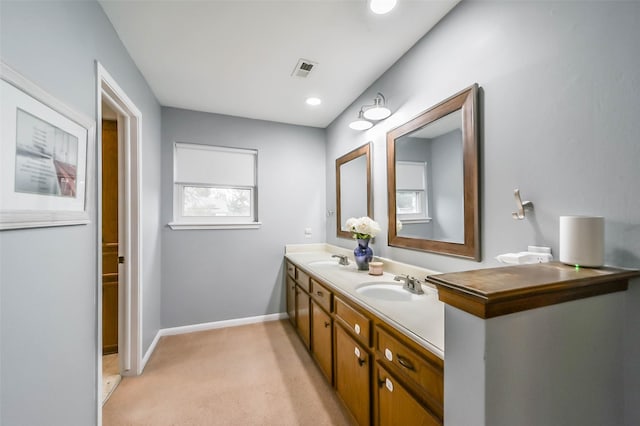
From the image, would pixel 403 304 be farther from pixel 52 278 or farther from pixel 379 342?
pixel 52 278

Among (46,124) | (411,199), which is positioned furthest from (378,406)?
(46,124)

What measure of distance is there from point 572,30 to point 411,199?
117cm

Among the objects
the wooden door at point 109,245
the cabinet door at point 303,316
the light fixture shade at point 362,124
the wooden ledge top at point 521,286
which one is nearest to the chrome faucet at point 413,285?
the wooden ledge top at point 521,286

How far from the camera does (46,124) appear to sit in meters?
1.01

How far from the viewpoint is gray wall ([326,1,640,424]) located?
2.88ft

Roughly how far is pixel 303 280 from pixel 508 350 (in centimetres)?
199

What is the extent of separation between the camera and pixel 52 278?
1066mm

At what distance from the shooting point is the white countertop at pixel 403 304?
39.5 inches

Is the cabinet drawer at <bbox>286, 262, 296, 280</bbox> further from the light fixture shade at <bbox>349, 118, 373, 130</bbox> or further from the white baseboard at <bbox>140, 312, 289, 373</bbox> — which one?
the light fixture shade at <bbox>349, 118, 373, 130</bbox>

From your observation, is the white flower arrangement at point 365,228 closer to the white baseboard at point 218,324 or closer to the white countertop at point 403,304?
the white countertop at point 403,304

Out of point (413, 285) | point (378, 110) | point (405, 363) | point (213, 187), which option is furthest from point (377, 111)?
point (213, 187)

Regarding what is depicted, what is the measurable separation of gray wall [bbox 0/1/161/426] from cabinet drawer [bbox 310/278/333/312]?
138 centimetres

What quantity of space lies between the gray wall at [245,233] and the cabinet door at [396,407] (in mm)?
2173

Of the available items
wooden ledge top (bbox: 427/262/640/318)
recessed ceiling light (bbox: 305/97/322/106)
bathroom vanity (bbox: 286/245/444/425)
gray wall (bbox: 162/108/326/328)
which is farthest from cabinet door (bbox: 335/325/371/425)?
recessed ceiling light (bbox: 305/97/322/106)
